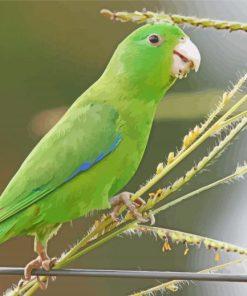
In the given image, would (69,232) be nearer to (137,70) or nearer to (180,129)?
(180,129)

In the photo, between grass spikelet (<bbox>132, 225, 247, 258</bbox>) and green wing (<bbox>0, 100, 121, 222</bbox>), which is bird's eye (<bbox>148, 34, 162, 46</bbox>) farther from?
grass spikelet (<bbox>132, 225, 247, 258</bbox>)

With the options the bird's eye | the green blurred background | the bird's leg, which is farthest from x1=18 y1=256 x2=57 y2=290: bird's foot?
the green blurred background

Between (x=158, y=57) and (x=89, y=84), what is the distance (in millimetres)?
466

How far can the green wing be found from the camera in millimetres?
677

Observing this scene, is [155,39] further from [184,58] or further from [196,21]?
[196,21]

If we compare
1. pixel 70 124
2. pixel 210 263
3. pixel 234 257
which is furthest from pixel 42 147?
pixel 210 263

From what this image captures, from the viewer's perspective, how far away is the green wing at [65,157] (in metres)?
0.68

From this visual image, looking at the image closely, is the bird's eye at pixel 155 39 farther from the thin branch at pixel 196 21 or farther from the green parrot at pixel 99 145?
the thin branch at pixel 196 21

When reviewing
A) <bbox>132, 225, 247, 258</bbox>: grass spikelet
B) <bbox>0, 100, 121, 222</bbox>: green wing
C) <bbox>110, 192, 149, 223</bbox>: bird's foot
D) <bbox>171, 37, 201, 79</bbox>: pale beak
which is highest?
<bbox>171, 37, 201, 79</bbox>: pale beak

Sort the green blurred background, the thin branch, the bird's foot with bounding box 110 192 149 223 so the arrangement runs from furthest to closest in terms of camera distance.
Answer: the green blurred background → the bird's foot with bounding box 110 192 149 223 → the thin branch

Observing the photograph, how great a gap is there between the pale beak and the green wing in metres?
0.08

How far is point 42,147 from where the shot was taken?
70 cm

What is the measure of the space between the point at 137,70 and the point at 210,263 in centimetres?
46

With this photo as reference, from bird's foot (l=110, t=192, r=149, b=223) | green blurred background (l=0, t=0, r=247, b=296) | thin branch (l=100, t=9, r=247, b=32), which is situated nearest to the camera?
thin branch (l=100, t=9, r=247, b=32)
